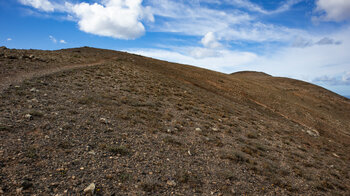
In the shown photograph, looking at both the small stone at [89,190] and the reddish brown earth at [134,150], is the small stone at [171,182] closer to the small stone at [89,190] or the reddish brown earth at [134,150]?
the reddish brown earth at [134,150]

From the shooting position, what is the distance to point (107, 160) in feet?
23.5

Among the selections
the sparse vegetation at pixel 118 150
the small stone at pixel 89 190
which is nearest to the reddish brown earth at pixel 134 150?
the sparse vegetation at pixel 118 150

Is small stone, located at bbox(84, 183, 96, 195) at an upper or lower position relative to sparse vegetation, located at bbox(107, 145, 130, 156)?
lower

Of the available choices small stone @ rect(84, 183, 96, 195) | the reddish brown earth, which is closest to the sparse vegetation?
the reddish brown earth

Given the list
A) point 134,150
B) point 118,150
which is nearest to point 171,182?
point 134,150

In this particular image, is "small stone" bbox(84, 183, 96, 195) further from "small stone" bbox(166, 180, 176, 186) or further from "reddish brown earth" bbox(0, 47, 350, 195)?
"small stone" bbox(166, 180, 176, 186)

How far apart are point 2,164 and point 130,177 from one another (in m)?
3.98

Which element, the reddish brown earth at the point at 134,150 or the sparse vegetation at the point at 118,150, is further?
the sparse vegetation at the point at 118,150

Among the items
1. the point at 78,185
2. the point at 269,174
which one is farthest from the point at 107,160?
the point at 269,174

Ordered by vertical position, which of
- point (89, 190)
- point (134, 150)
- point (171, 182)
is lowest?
point (171, 182)

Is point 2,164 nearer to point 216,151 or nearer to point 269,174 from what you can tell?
point 216,151

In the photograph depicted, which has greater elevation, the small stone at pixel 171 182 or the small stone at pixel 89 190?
the small stone at pixel 89 190

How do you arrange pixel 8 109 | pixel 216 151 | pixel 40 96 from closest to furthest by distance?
pixel 8 109 < pixel 216 151 < pixel 40 96

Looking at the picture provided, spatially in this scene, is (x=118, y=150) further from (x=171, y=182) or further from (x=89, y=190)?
(x=171, y=182)
